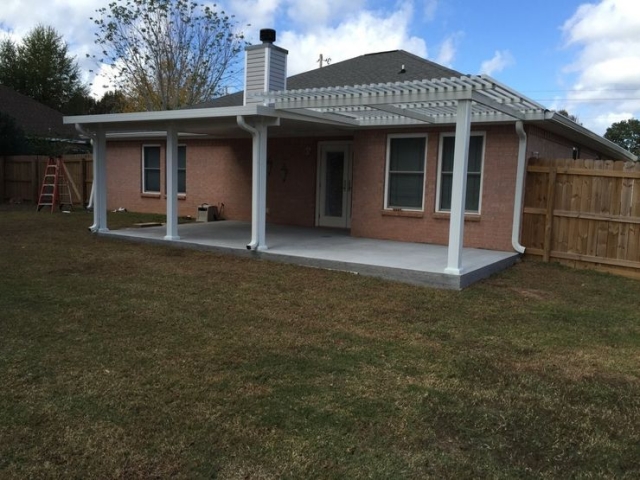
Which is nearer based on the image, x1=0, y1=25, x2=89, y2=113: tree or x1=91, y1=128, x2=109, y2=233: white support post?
x1=91, y1=128, x2=109, y2=233: white support post

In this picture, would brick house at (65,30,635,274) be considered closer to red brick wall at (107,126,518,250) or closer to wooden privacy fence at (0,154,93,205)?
red brick wall at (107,126,518,250)

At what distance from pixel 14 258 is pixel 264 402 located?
641 cm

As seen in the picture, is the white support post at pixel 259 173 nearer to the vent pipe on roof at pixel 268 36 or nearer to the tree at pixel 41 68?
the vent pipe on roof at pixel 268 36

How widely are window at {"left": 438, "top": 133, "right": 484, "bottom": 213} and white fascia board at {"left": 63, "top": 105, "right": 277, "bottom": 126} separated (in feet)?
11.1

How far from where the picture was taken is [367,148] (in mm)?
10734

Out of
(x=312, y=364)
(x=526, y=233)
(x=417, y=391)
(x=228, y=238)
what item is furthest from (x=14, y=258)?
(x=526, y=233)

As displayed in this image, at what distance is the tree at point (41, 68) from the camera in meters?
34.8

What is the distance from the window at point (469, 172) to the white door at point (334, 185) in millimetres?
2575

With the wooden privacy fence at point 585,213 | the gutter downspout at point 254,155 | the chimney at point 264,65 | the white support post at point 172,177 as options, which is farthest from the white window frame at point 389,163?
the white support post at point 172,177

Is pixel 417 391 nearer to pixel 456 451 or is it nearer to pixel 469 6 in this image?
pixel 456 451

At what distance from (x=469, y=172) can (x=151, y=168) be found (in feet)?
31.0

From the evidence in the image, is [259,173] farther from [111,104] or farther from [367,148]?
[111,104]

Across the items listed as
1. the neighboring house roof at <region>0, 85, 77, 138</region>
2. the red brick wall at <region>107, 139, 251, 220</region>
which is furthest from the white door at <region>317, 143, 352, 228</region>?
the neighboring house roof at <region>0, 85, 77, 138</region>

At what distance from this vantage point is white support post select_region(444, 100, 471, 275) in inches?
272
